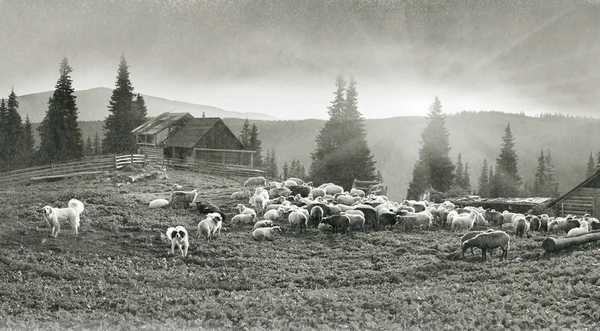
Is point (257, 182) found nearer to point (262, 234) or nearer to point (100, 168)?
point (100, 168)

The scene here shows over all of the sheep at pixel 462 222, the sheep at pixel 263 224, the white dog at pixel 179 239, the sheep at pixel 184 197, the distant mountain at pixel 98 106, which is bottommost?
the sheep at pixel 462 222

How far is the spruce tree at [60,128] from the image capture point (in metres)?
25.6

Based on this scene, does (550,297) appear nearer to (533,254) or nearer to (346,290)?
(346,290)

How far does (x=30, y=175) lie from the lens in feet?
89.2

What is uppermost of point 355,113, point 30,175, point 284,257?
point 355,113

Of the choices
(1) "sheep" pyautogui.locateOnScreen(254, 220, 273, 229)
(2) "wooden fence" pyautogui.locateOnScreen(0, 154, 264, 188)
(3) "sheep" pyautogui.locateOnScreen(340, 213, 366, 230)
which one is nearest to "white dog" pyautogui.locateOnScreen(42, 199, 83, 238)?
(1) "sheep" pyautogui.locateOnScreen(254, 220, 273, 229)

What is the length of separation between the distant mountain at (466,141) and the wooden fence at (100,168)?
96094 mm

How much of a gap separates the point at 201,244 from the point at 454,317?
9749mm

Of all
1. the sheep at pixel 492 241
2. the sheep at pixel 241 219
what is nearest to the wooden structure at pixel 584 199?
the sheep at pixel 492 241

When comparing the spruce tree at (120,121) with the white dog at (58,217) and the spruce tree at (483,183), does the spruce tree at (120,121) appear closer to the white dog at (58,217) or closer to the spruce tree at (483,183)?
the white dog at (58,217)

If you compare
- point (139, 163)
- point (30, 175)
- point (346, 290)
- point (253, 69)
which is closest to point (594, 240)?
point (346, 290)

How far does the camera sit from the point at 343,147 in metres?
50.5

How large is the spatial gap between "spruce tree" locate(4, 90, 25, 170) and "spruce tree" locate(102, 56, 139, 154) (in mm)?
12026

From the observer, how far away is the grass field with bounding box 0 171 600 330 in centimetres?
922
